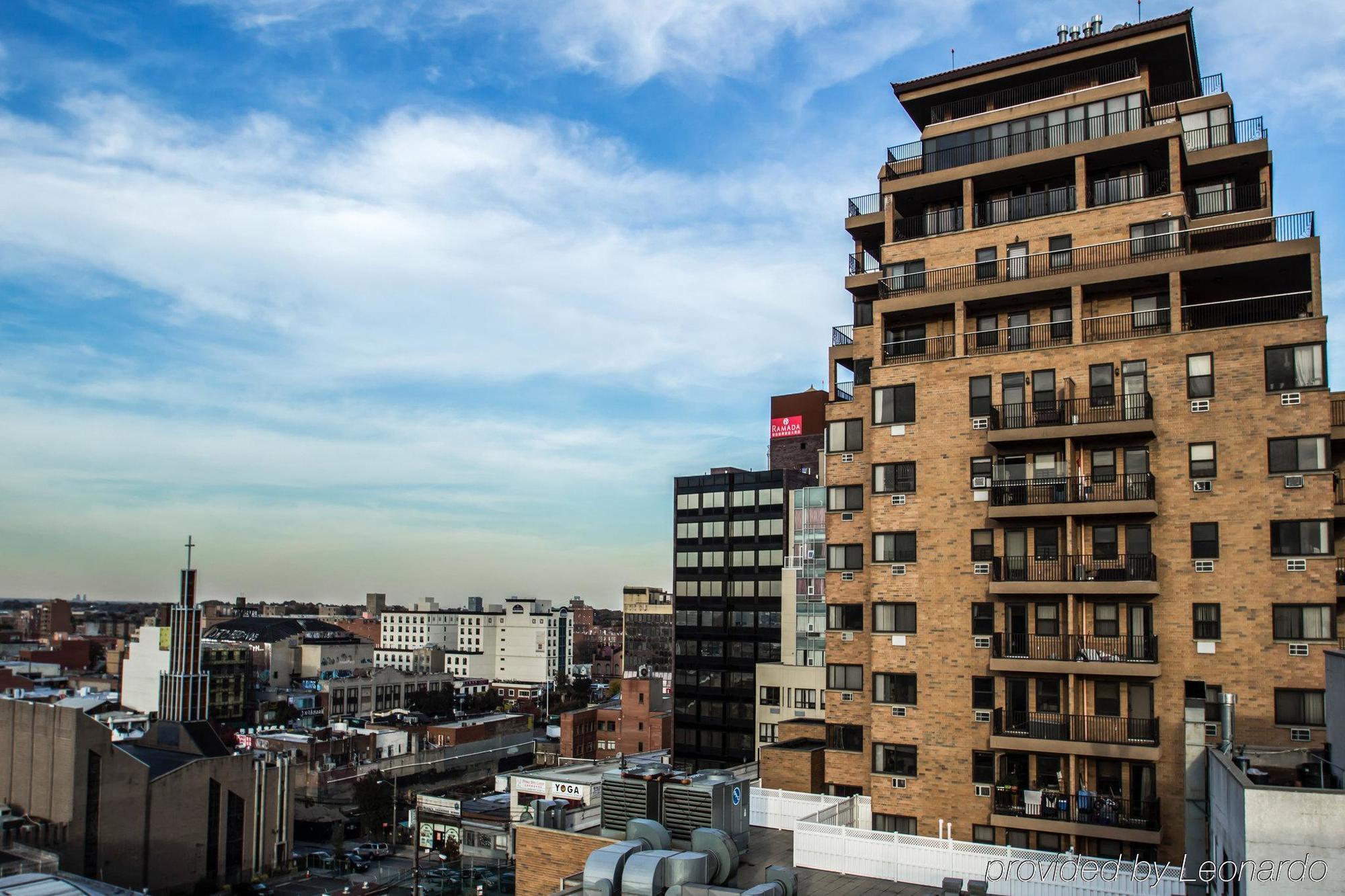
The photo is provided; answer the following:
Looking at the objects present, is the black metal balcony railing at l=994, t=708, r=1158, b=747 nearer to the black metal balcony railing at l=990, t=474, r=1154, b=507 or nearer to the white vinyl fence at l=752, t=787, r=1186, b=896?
the white vinyl fence at l=752, t=787, r=1186, b=896

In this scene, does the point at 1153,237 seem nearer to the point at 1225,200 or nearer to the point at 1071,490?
the point at 1225,200

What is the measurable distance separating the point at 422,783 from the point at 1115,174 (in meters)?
120

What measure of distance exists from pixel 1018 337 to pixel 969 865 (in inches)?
715

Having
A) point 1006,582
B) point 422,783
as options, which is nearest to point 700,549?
point 422,783

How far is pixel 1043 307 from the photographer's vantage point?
34.9 metres

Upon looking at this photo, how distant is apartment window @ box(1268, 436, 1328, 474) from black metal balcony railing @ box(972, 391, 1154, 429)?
3.60m

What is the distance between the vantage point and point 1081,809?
101 ft

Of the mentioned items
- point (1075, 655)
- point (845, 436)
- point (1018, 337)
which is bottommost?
point (1075, 655)

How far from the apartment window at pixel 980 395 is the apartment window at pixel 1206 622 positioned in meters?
8.97


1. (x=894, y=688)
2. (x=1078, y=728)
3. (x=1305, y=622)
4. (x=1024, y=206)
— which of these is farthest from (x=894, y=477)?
(x=1305, y=622)

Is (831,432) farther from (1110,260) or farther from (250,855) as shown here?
(250,855)

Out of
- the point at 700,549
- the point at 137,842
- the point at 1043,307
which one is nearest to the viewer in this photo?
the point at 1043,307

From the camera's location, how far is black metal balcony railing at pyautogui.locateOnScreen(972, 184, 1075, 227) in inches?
1389

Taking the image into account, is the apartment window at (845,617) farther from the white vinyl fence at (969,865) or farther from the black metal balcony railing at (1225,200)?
the black metal balcony railing at (1225,200)
